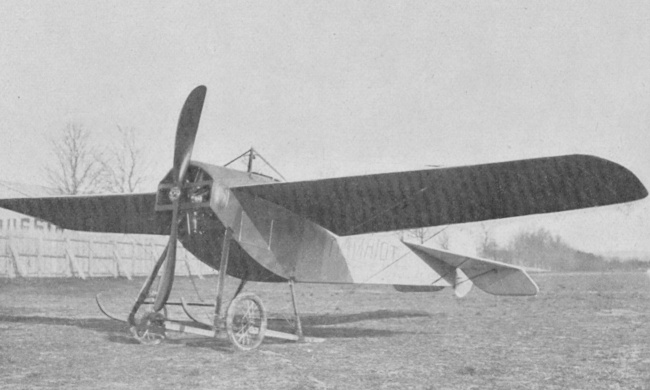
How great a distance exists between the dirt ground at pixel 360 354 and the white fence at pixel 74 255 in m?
7.24

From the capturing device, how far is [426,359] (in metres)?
7.18

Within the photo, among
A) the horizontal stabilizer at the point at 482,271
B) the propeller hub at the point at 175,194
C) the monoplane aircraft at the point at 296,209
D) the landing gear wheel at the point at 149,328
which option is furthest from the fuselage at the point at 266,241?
the landing gear wheel at the point at 149,328

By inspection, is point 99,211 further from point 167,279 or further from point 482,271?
point 482,271

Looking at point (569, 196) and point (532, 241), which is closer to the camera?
point (569, 196)

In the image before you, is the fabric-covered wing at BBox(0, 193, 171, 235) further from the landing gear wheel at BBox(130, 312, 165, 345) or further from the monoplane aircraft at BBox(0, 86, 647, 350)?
the landing gear wheel at BBox(130, 312, 165, 345)

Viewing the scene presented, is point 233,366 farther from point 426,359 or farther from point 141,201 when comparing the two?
point 141,201

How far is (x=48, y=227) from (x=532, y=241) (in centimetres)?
7864

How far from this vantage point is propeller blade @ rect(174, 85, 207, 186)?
25.2 feet

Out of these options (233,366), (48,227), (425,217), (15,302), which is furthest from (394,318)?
(48,227)

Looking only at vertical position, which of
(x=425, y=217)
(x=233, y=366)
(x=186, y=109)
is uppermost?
(x=186, y=109)

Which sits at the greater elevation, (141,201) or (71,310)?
(141,201)

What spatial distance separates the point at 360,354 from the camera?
7578mm

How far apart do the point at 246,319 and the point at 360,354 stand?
157cm

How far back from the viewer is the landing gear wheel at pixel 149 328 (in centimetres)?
816
